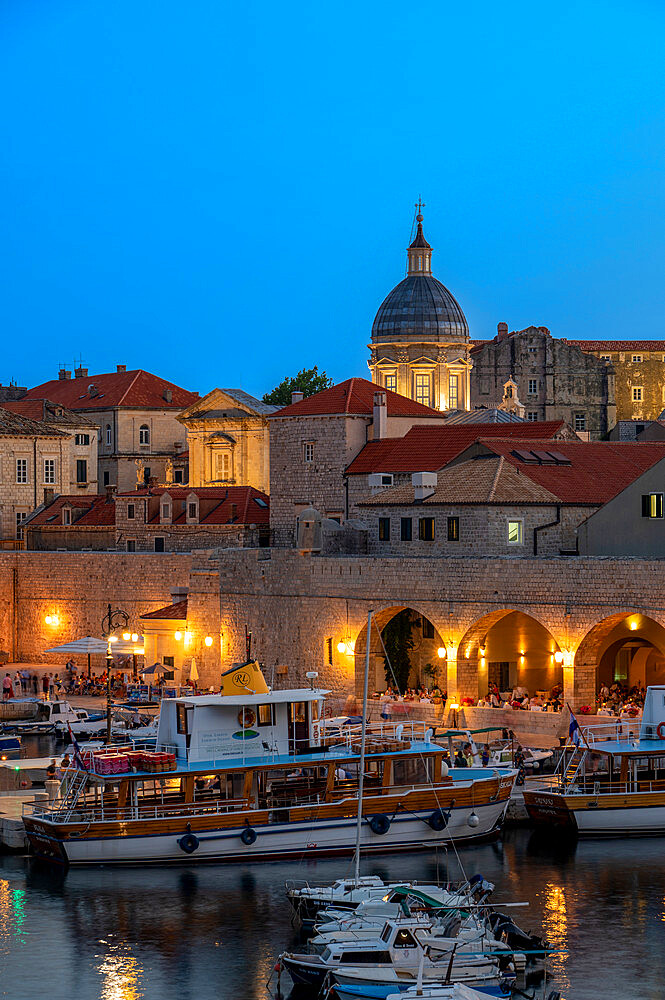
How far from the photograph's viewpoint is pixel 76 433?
8531 cm

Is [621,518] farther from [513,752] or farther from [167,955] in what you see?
[167,955]

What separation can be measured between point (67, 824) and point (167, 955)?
18.8 ft

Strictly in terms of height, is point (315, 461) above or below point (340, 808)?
above

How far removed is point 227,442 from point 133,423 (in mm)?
17328

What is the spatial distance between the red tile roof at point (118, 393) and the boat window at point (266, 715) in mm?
60532

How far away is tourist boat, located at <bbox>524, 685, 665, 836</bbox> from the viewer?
3325 centimetres

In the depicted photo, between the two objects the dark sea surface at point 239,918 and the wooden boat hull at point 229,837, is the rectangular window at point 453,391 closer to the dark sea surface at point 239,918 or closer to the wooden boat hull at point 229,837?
the dark sea surface at point 239,918

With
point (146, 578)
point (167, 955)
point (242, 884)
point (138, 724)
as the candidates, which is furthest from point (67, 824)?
point (146, 578)

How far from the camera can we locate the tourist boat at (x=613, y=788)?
109ft

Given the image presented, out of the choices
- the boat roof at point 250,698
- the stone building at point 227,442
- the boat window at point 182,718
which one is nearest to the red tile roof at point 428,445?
the stone building at point 227,442

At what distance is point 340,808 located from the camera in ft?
107

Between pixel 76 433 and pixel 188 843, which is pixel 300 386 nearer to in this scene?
pixel 76 433

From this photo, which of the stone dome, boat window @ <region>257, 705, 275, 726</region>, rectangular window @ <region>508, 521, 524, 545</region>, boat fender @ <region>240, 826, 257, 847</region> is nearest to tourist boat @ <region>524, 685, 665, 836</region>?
boat window @ <region>257, 705, 275, 726</region>

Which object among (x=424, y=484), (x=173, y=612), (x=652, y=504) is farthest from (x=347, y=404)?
(x=652, y=504)
